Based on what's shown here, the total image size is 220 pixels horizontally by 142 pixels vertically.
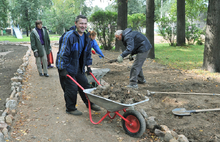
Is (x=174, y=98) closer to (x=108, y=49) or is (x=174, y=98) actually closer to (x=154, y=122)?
(x=154, y=122)

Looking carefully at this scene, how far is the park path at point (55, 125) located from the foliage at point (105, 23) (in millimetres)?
8565

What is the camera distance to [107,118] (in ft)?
13.6

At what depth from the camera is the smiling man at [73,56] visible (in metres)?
3.85

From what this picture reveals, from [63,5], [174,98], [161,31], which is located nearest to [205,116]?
[174,98]

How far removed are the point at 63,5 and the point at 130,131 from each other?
4024 centimetres

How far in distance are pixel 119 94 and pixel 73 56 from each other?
3.82 ft

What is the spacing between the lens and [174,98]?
486 centimetres

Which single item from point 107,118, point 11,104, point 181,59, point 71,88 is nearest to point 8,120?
point 11,104

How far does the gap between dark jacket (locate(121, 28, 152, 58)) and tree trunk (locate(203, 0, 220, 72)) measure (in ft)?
9.82

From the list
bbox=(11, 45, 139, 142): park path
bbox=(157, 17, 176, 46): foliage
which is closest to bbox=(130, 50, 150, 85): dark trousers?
bbox=(11, 45, 139, 142): park path

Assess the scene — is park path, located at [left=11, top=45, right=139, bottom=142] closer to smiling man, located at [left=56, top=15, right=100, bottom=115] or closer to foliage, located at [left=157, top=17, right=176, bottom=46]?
smiling man, located at [left=56, top=15, right=100, bottom=115]

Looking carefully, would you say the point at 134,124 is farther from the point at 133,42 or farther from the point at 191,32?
the point at 191,32

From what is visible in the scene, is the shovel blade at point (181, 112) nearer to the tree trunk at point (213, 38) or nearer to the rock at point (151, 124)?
the rock at point (151, 124)

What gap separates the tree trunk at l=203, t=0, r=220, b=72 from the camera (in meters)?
7.19
